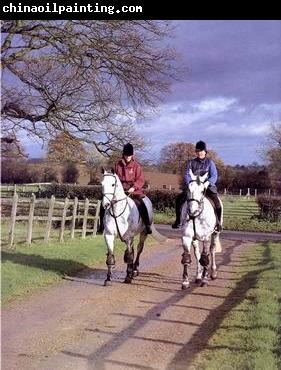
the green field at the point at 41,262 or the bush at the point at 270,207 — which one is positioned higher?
the bush at the point at 270,207

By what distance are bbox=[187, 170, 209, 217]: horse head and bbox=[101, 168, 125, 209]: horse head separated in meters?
1.56

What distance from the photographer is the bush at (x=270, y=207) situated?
38.3 m

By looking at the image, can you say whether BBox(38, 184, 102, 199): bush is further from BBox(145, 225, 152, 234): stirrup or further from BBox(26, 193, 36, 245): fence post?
BBox(145, 225, 152, 234): stirrup

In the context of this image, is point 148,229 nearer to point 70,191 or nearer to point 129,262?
point 129,262

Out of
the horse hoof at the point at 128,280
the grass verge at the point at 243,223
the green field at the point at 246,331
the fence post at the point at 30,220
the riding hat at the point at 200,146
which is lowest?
the grass verge at the point at 243,223

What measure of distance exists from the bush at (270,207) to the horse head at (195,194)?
28.7 meters

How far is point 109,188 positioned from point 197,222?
2004 mm

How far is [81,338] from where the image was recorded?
6.79 m

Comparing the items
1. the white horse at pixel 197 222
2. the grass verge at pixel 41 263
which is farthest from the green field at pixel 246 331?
the grass verge at pixel 41 263

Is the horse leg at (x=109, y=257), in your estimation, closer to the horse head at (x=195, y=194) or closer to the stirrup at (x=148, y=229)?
the stirrup at (x=148, y=229)

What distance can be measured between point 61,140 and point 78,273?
7620mm

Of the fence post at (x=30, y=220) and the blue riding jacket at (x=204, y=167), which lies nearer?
the blue riding jacket at (x=204, y=167)

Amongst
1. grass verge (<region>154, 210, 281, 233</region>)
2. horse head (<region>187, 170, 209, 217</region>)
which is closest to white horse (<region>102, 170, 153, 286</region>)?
horse head (<region>187, 170, 209, 217</region>)
